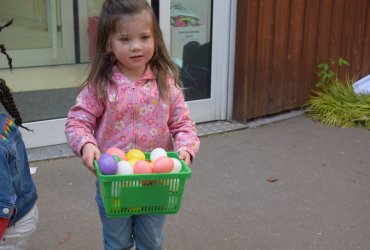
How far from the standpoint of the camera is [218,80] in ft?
19.5

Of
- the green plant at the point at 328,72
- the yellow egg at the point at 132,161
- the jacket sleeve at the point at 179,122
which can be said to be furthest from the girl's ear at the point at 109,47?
the green plant at the point at 328,72

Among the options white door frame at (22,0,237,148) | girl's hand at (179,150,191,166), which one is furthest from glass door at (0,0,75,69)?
girl's hand at (179,150,191,166)

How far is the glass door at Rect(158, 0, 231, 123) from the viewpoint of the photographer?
5.66 metres

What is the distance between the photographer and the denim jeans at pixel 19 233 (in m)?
2.25

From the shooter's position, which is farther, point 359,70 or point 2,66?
point 359,70

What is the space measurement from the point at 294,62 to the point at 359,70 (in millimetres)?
1356

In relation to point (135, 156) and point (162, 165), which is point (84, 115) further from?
point (162, 165)

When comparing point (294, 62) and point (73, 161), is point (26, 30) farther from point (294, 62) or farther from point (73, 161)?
point (294, 62)

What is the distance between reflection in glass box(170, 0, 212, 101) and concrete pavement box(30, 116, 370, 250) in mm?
623

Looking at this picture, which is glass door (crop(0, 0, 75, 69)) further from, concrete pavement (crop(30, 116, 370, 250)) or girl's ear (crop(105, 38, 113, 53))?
girl's ear (crop(105, 38, 113, 53))

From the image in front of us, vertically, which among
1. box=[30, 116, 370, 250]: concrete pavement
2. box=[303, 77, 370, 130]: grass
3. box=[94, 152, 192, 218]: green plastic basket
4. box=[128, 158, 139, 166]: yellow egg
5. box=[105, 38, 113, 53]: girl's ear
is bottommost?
box=[30, 116, 370, 250]: concrete pavement

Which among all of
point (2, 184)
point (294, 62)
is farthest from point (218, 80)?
point (2, 184)

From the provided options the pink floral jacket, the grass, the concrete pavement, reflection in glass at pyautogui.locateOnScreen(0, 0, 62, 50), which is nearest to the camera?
the pink floral jacket

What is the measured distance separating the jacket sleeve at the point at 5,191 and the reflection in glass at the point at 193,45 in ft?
12.3
